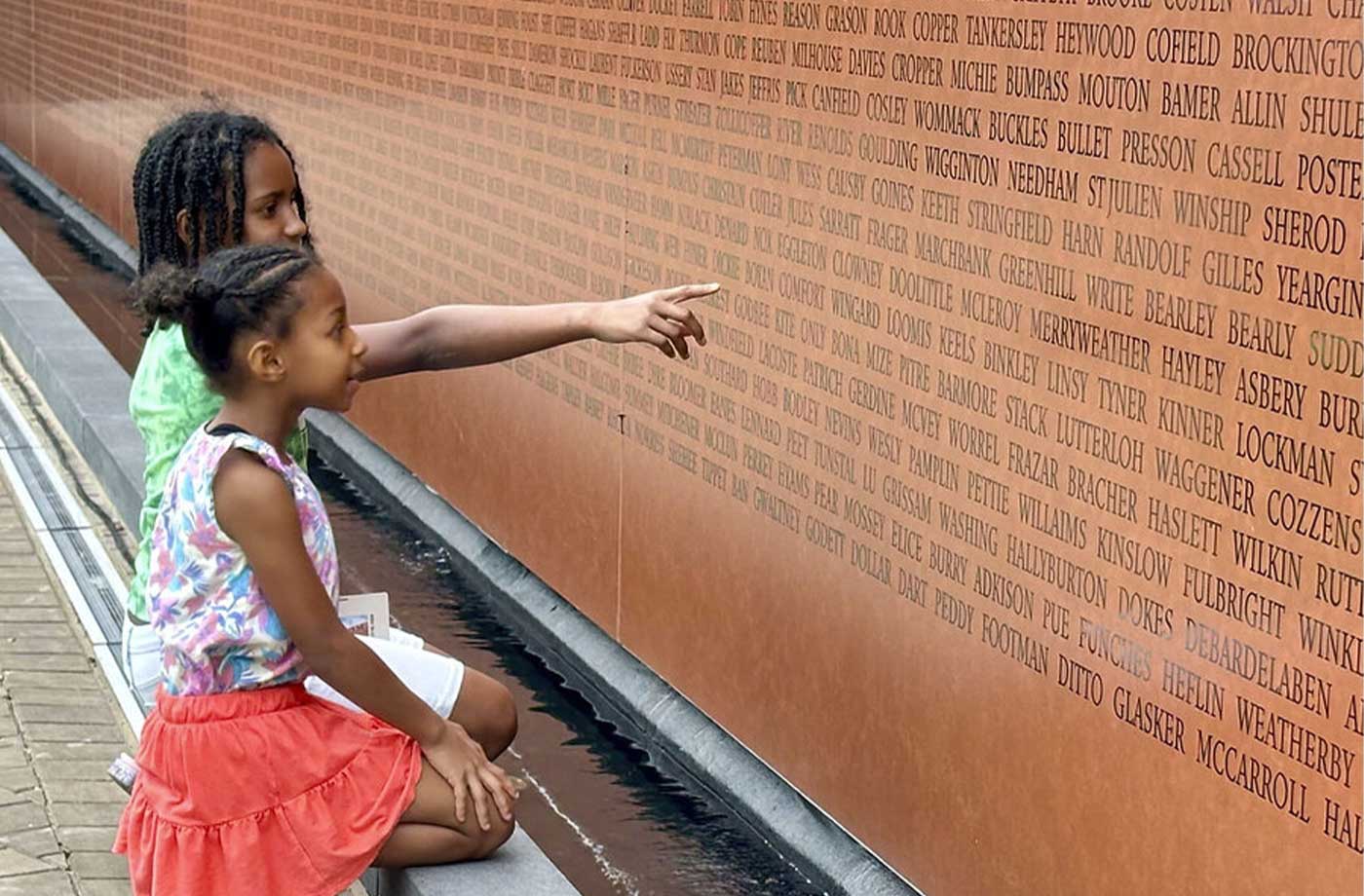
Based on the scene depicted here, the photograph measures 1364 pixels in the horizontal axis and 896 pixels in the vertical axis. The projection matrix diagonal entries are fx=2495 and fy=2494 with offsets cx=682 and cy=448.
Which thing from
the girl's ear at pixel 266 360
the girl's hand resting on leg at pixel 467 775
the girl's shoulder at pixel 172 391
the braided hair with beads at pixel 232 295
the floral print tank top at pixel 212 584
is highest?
the braided hair with beads at pixel 232 295

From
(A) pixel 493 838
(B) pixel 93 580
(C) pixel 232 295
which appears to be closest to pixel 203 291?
(C) pixel 232 295

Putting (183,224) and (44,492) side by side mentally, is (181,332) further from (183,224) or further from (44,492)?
(44,492)

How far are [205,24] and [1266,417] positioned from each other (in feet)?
26.5

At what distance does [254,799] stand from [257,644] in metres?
0.25

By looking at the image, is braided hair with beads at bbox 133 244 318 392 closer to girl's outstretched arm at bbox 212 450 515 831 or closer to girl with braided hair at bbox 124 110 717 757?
girl's outstretched arm at bbox 212 450 515 831

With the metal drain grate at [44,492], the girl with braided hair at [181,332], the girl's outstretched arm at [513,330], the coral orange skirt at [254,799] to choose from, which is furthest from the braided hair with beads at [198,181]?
the metal drain grate at [44,492]

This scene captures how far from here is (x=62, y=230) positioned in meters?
14.9

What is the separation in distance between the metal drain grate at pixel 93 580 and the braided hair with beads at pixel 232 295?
2.27 meters

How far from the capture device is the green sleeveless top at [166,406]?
14.3 feet

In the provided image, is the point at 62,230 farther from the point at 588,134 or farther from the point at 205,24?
the point at 588,134

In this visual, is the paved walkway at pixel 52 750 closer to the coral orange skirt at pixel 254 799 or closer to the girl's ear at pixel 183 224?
the coral orange skirt at pixel 254 799

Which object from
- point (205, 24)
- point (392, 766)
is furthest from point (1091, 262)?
point (205, 24)

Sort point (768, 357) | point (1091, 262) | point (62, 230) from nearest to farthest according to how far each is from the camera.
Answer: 1. point (1091, 262)
2. point (768, 357)
3. point (62, 230)

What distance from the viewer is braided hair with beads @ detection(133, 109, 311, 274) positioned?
4.48 m
